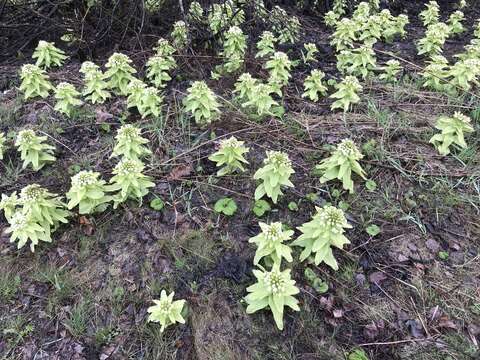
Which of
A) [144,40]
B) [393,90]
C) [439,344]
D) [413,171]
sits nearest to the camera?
[439,344]

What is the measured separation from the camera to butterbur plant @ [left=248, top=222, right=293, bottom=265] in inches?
87.4

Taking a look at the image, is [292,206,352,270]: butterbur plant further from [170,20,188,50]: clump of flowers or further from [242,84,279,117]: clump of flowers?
[170,20,188,50]: clump of flowers

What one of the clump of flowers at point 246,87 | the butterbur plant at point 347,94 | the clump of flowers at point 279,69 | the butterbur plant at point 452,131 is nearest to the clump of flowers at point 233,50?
the clump of flowers at point 279,69

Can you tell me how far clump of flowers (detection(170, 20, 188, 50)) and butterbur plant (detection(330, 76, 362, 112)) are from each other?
1.62 metres

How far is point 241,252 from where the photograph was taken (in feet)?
8.09

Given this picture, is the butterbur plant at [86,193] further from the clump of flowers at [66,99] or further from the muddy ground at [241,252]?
the clump of flowers at [66,99]

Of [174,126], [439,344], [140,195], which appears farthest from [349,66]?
[439,344]

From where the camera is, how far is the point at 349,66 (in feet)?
13.0

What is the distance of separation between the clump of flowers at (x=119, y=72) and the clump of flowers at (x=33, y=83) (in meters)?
0.56

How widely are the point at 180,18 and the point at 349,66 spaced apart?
186 centimetres

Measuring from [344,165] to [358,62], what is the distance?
1.63m

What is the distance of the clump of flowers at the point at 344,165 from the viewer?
2611mm

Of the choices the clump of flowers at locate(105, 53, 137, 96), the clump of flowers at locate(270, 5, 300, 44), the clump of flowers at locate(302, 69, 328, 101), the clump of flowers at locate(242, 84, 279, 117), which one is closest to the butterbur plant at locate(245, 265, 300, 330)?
the clump of flowers at locate(242, 84, 279, 117)

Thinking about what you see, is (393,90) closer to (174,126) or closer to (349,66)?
(349,66)
